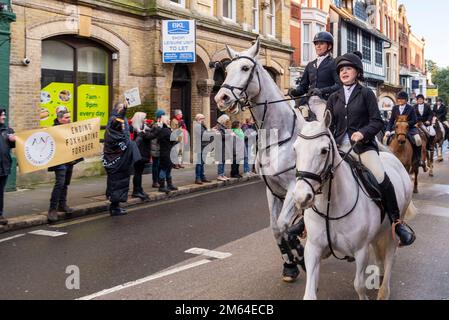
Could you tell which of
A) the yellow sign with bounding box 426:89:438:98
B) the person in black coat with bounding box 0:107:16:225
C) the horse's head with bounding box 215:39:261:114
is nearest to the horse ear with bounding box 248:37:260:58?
the horse's head with bounding box 215:39:261:114

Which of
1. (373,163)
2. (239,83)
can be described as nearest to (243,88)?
(239,83)

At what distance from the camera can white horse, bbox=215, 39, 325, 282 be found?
18.1ft

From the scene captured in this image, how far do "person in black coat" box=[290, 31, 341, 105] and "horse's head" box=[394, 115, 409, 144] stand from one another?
5.78 m

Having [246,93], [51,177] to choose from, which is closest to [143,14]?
[51,177]

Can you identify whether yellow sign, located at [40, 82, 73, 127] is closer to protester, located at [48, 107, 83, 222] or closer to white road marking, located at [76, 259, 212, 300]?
protester, located at [48, 107, 83, 222]

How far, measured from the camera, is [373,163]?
4859 millimetres

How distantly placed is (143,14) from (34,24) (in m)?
4.72

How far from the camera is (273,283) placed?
559cm

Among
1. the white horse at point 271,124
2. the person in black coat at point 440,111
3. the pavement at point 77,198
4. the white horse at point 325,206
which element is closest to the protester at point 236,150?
the pavement at point 77,198

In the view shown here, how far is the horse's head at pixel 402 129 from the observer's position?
11.6m

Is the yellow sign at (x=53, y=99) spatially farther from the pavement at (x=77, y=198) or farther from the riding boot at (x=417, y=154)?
the riding boot at (x=417, y=154)

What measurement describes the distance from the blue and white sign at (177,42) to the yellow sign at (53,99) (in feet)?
12.2

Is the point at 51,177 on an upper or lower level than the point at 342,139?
lower
